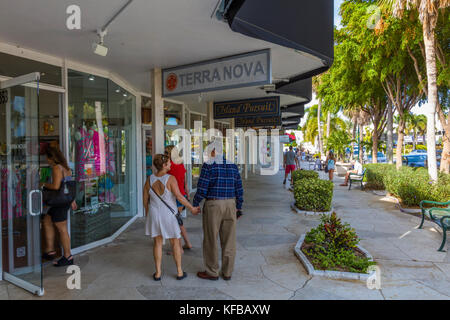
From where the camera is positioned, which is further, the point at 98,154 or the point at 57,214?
the point at 98,154

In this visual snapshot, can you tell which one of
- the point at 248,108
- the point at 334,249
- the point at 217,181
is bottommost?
the point at 334,249

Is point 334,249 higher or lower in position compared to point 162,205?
lower

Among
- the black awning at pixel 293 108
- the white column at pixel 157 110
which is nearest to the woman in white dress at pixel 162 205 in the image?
the white column at pixel 157 110

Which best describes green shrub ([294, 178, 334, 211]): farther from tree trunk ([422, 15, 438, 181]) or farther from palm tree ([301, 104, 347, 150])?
palm tree ([301, 104, 347, 150])

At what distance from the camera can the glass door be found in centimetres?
409

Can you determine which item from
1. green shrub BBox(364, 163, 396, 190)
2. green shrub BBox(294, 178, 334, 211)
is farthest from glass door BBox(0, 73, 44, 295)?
green shrub BBox(364, 163, 396, 190)

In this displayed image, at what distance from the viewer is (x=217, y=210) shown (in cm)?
417

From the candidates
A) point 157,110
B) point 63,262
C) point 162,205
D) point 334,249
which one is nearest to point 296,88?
point 157,110

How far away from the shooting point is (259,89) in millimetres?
8273

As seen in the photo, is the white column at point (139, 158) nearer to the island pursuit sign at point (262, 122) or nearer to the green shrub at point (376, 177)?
the island pursuit sign at point (262, 122)

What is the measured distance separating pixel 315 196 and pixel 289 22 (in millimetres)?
5111

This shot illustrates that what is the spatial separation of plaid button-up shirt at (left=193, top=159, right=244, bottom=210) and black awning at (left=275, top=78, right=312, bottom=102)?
440cm

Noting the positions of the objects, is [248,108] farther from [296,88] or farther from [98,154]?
[98,154]

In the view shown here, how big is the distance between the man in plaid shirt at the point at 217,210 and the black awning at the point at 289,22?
1.64 meters
